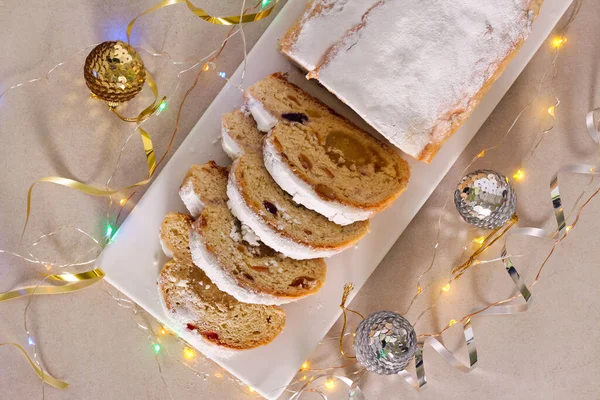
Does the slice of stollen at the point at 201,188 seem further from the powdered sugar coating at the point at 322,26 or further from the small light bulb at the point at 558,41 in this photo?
the small light bulb at the point at 558,41

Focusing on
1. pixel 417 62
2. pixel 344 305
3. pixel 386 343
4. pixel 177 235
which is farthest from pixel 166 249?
pixel 417 62

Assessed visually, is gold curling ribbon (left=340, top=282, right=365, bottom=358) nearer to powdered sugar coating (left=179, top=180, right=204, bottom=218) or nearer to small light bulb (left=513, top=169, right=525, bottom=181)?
powdered sugar coating (left=179, top=180, right=204, bottom=218)

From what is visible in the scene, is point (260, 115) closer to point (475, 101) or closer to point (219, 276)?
point (219, 276)

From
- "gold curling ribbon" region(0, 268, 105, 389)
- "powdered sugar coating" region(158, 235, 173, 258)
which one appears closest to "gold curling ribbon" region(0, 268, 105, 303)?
"gold curling ribbon" region(0, 268, 105, 389)

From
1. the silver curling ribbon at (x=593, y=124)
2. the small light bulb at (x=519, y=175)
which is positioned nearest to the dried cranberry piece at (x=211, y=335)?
the small light bulb at (x=519, y=175)

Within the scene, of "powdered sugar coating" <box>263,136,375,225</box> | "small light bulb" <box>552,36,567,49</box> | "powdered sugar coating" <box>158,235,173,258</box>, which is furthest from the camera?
"small light bulb" <box>552,36,567,49</box>
